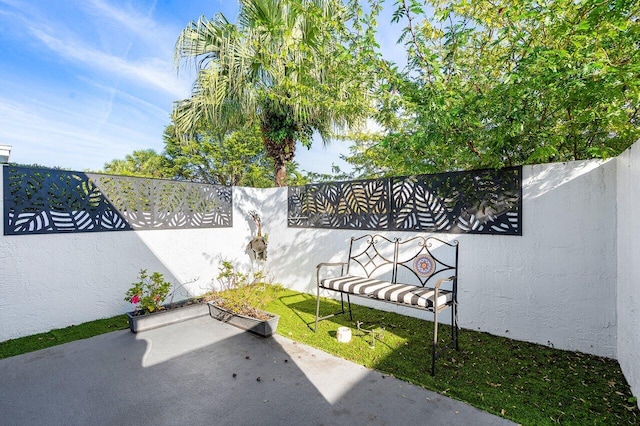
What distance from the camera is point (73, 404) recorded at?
2125 millimetres

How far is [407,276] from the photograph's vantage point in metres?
3.98

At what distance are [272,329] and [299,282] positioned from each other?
75.4 inches

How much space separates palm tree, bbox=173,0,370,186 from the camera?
4305 millimetres

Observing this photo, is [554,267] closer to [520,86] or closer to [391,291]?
[391,291]

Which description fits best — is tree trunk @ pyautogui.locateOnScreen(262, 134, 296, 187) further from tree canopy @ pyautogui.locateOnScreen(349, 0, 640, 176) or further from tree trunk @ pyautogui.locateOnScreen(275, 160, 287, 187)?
tree canopy @ pyautogui.locateOnScreen(349, 0, 640, 176)

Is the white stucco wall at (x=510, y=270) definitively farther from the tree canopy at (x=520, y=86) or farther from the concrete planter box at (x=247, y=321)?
the concrete planter box at (x=247, y=321)

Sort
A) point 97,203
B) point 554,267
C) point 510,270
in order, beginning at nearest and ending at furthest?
point 554,267
point 510,270
point 97,203

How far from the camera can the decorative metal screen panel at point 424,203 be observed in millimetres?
3266

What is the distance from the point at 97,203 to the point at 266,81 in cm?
329

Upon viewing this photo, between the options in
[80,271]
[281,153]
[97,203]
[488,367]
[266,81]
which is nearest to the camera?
[488,367]

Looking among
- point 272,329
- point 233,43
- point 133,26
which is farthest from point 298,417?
point 133,26

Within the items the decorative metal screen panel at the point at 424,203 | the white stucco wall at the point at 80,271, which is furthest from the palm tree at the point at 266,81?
the white stucco wall at the point at 80,271

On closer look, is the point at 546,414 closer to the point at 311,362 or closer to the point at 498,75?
the point at 311,362

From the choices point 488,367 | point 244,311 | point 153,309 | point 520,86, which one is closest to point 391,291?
point 488,367
